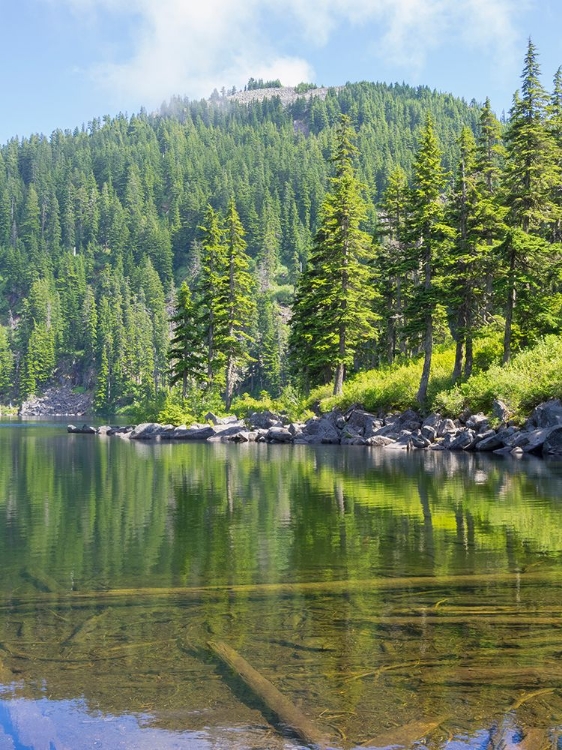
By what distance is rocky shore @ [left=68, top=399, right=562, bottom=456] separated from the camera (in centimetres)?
3086

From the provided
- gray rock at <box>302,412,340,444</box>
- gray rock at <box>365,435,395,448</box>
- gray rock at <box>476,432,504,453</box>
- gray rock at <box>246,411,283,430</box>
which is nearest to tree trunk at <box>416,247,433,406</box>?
gray rock at <box>365,435,395,448</box>

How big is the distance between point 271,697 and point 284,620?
208 centimetres

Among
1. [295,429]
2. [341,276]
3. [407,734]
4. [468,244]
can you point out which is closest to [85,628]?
[407,734]

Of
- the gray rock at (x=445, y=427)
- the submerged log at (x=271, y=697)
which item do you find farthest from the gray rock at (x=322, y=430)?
the submerged log at (x=271, y=697)

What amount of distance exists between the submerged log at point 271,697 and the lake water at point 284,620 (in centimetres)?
6

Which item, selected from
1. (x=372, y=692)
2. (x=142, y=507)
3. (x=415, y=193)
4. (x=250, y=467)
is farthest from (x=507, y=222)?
(x=372, y=692)

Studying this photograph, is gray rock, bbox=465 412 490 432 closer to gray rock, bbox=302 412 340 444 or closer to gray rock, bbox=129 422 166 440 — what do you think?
gray rock, bbox=302 412 340 444

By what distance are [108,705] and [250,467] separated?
866 inches

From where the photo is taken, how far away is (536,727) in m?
5.24

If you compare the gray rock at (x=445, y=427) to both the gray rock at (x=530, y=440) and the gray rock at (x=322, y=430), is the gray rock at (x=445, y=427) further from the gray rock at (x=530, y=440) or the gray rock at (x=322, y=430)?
the gray rock at (x=322, y=430)

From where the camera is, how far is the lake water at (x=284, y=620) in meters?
5.48

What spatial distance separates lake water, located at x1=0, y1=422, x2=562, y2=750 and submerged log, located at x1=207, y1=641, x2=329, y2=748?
0.06 m

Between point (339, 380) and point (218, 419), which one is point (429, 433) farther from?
point (218, 419)

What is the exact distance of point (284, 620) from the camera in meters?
7.96
